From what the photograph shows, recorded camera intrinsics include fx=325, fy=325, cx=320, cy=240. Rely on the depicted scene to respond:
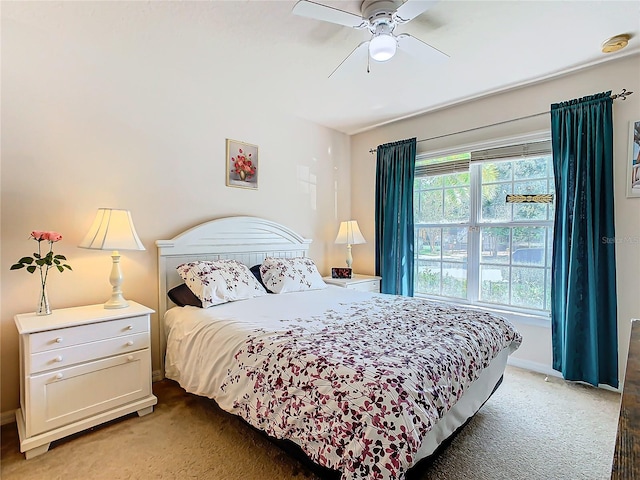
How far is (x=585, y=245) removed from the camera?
2533 millimetres

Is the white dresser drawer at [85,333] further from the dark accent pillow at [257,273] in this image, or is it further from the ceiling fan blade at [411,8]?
the ceiling fan blade at [411,8]

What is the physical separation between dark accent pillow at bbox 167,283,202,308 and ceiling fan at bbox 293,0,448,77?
6.43 feet

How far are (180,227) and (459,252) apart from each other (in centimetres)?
280

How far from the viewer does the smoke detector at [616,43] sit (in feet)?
7.14

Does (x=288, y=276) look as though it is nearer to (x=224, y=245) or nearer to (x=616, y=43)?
(x=224, y=245)

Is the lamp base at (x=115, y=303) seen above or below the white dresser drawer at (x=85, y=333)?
above

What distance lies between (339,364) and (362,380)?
148 mm

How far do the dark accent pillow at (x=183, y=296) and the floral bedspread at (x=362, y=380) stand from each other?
0.78 m

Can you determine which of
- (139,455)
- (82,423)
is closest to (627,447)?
(139,455)

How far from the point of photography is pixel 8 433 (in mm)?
1944

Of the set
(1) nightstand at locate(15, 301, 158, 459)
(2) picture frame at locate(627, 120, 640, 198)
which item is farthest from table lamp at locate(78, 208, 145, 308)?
(2) picture frame at locate(627, 120, 640, 198)

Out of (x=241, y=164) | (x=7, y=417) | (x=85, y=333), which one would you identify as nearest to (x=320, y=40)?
(x=241, y=164)

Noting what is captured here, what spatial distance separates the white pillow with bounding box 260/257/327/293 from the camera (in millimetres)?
2975

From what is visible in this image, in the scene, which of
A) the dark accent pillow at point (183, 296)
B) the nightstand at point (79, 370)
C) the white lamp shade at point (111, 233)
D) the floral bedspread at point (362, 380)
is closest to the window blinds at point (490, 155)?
the floral bedspread at point (362, 380)
